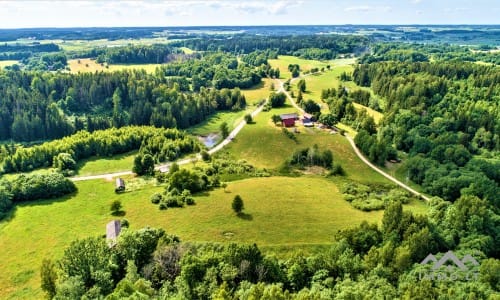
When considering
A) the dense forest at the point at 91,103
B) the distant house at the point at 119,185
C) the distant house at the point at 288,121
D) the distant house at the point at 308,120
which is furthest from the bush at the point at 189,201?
the distant house at the point at 308,120

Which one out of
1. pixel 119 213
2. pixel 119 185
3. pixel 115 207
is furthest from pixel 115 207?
pixel 119 185

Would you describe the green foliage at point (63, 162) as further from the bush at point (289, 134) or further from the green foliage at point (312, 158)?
the bush at point (289, 134)

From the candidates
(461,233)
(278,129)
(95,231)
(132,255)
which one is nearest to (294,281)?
(132,255)

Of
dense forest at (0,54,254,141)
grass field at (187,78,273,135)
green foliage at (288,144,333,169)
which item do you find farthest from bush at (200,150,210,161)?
dense forest at (0,54,254,141)

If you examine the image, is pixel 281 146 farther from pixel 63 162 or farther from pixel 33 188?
pixel 33 188

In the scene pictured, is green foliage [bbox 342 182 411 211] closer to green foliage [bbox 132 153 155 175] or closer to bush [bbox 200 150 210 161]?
bush [bbox 200 150 210 161]
